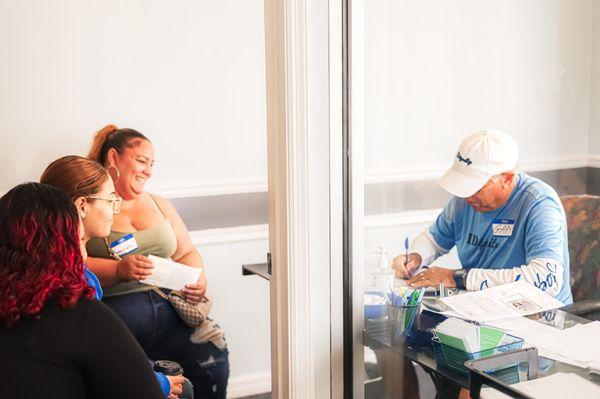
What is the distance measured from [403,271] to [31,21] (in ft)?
6.64

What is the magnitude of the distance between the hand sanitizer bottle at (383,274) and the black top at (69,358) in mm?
727

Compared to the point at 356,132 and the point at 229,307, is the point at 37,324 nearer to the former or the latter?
the point at 356,132

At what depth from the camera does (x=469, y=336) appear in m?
1.54

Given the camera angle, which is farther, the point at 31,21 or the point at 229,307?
the point at 229,307

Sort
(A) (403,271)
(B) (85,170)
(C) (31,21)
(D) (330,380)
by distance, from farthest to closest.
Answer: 1. (C) (31,21)
2. (B) (85,170)
3. (D) (330,380)
4. (A) (403,271)

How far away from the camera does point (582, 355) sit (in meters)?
1.38

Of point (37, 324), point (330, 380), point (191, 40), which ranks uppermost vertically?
point (191, 40)

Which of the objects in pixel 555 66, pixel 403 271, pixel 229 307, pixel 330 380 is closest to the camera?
pixel 555 66

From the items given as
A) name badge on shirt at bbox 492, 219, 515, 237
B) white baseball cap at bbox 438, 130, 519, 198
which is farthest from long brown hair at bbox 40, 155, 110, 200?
name badge on shirt at bbox 492, 219, 515, 237

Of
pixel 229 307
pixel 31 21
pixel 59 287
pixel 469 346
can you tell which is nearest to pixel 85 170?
pixel 31 21

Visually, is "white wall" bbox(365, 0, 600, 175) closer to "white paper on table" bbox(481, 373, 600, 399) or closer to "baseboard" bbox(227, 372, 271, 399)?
"white paper on table" bbox(481, 373, 600, 399)

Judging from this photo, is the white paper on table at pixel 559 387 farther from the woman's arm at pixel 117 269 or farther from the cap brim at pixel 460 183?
the woman's arm at pixel 117 269

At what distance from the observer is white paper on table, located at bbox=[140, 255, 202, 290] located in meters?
3.12

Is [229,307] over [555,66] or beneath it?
beneath
